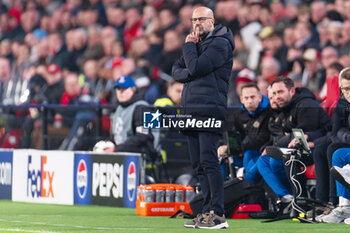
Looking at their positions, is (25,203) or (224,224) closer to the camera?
(224,224)

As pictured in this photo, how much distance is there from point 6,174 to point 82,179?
157cm

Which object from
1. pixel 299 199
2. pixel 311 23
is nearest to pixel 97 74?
pixel 311 23

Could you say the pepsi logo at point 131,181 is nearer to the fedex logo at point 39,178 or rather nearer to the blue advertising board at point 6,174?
the fedex logo at point 39,178

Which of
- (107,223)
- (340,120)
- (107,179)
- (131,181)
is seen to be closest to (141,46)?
(107,179)

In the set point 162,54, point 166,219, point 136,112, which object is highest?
point 162,54

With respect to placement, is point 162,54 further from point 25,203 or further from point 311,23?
Answer: point 25,203

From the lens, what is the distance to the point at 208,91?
8328mm

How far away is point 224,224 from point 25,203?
487 cm

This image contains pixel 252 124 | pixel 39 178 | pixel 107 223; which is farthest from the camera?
pixel 39 178

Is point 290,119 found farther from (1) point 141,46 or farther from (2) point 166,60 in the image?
(1) point 141,46

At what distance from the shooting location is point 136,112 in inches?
489

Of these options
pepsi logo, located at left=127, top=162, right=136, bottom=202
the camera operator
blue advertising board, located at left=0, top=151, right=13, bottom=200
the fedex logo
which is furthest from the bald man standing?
blue advertising board, located at left=0, top=151, right=13, bottom=200

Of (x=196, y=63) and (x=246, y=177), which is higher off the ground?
(x=196, y=63)

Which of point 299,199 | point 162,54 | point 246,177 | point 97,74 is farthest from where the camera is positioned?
point 97,74
